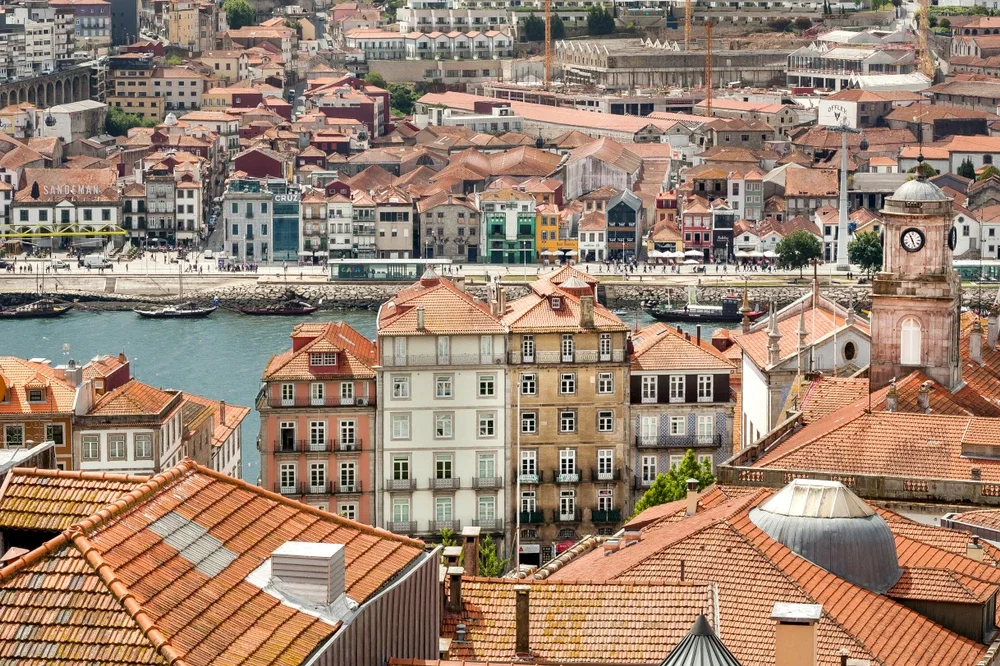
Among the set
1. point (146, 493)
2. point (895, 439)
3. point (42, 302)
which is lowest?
point (42, 302)

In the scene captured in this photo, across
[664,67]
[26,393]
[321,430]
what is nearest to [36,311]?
[321,430]

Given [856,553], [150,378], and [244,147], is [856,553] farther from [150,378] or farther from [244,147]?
[244,147]

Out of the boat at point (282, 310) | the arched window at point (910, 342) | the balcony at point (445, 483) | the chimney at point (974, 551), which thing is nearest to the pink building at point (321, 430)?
the balcony at point (445, 483)

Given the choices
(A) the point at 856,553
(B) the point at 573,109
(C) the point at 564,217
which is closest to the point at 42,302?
(C) the point at 564,217

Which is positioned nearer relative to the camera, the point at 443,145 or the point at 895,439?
the point at 895,439

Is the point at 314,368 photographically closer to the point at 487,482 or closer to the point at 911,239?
the point at 487,482

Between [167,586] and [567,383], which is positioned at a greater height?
[167,586]

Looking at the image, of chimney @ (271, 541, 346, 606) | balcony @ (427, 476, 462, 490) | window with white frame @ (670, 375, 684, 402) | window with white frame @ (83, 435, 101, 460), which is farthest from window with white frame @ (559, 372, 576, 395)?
chimney @ (271, 541, 346, 606)
